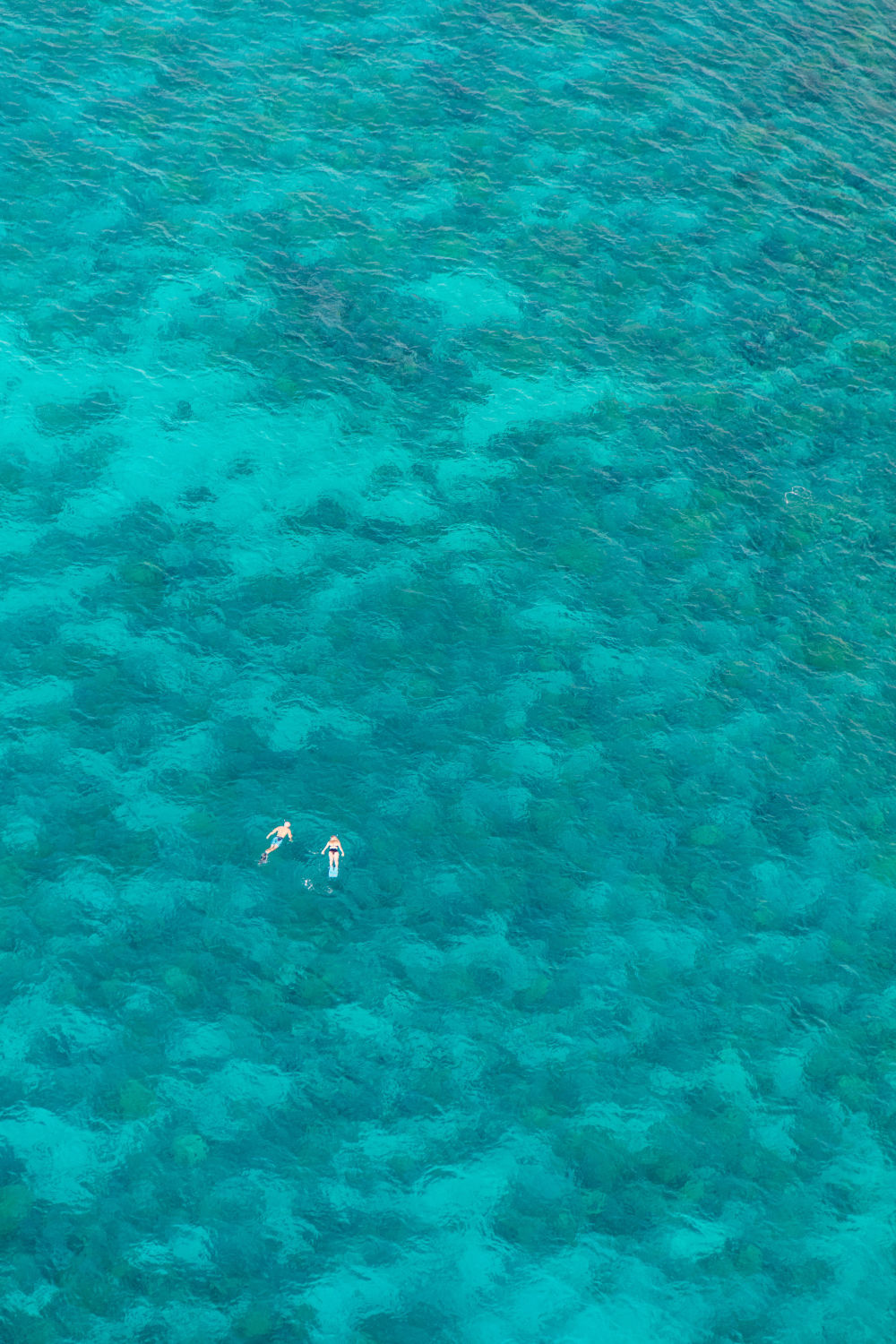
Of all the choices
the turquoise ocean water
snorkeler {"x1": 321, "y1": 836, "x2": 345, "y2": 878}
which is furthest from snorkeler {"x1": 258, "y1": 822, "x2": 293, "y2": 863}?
snorkeler {"x1": 321, "y1": 836, "x2": 345, "y2": 878}

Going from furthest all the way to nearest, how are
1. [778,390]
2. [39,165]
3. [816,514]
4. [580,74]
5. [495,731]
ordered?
[580,74] < [39,165] < [778,390] < [816,514] < [495,731]

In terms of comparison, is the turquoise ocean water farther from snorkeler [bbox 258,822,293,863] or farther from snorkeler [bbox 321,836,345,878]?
snorkeler [bbox 321,836,345,878]

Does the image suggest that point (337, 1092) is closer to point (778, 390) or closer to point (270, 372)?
point (270, 372)

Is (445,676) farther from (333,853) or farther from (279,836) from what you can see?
(279,836)

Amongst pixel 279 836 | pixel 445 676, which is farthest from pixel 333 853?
pixel 445 676

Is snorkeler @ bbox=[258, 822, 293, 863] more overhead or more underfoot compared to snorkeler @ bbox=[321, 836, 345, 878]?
more underfoot

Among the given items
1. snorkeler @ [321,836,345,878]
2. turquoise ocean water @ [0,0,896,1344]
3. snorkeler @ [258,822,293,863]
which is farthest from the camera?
snorkeler @ [258,822,293,863]

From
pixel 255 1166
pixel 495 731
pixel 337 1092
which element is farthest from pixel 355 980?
pixel 495 731
